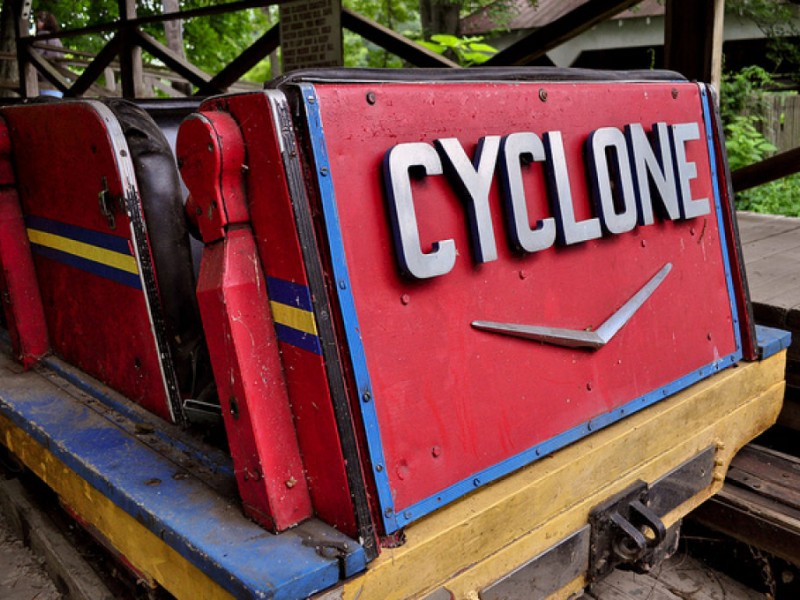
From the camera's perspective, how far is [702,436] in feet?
6.71

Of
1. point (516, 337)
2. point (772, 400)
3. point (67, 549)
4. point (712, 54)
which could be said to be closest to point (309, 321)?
point (516, 337)

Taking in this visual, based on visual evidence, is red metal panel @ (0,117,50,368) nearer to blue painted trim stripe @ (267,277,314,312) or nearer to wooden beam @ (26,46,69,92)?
blue painted trim stripe @ (267,277,314,312)

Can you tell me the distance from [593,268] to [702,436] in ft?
2.00

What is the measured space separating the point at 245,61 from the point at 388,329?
345 centimetres

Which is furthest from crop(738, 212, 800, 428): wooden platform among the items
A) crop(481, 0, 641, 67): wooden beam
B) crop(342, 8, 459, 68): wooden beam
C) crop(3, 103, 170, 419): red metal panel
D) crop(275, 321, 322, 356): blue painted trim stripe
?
crop(3, 103, 170, 419): red metal panel

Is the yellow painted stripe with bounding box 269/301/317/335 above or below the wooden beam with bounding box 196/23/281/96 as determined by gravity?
below

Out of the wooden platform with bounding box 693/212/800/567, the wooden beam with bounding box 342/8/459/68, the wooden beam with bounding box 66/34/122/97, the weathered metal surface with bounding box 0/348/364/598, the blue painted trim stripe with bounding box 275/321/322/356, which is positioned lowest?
the wooden platform with bounding box 693/212/800/567

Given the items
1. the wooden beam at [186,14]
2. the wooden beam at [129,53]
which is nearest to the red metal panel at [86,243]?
the wooden beam at [186,14]

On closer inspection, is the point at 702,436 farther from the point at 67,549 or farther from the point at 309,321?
the point at 67,549

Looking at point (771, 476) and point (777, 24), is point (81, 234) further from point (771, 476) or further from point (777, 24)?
point (777, 24)

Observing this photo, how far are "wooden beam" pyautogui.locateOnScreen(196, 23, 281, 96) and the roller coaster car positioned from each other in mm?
2263

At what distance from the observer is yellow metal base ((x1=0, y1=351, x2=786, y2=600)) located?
1.42 m

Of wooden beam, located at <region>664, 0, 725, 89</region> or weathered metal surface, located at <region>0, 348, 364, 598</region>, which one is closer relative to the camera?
weathered metal surface, located at <region>0, 348, 364, 598</region>

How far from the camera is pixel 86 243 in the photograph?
1.98 m
